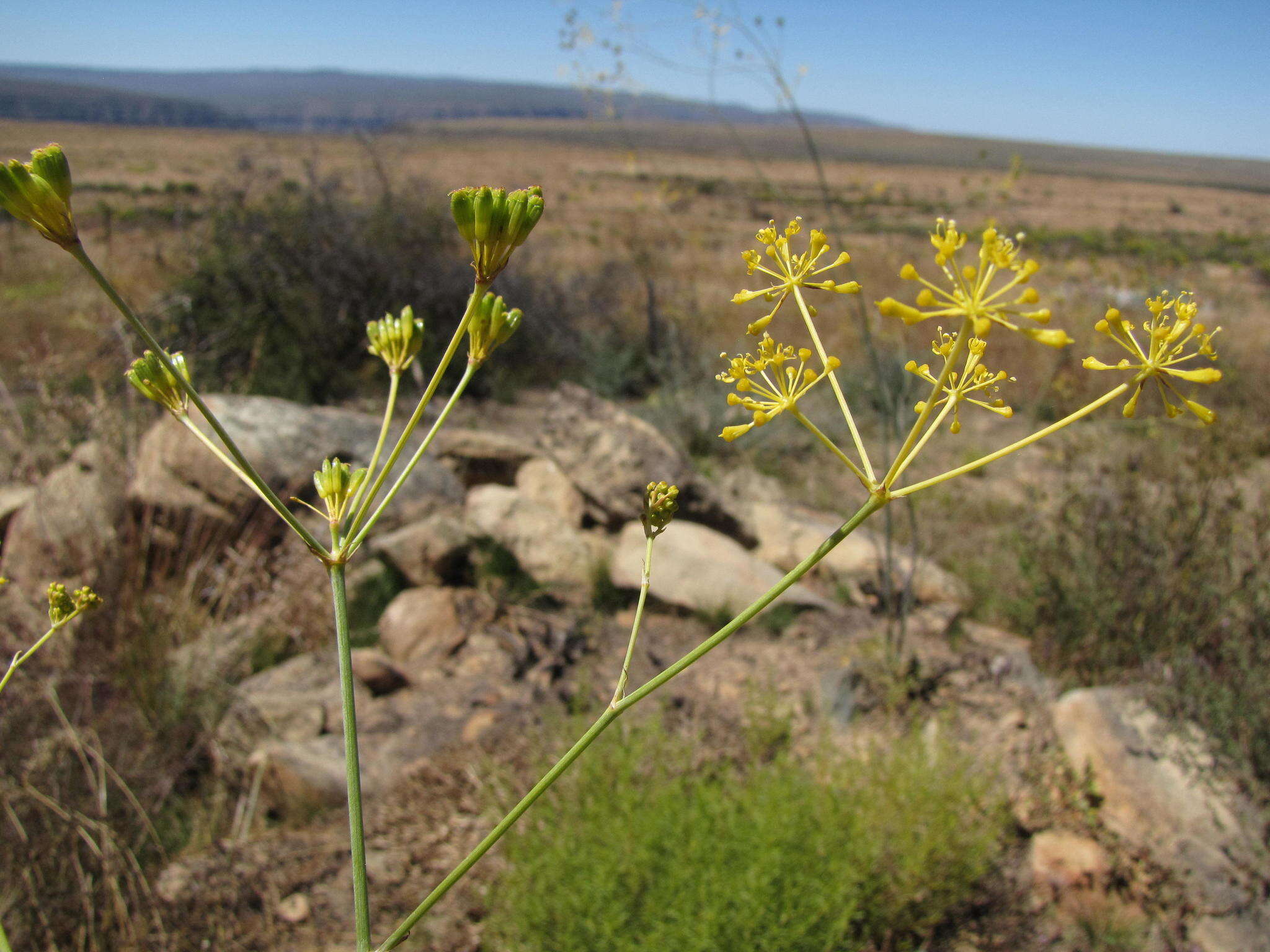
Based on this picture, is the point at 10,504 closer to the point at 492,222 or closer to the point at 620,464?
the point at 620,464

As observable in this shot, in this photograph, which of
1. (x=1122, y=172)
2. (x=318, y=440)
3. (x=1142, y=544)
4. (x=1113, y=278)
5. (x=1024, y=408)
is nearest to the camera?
(x=1142, y=544)

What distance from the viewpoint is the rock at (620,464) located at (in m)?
5.62

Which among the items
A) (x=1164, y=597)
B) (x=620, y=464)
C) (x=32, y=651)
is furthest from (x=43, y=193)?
(x=620, y=464)

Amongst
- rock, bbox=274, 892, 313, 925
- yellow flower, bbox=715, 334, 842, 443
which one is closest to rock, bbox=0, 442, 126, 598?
rock, bbox=274, 892, 313, 925

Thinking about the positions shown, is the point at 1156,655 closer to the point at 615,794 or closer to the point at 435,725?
the point at 615,794

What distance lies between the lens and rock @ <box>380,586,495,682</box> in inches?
173

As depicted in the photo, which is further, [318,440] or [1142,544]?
[318,440]

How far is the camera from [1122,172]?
283 ft

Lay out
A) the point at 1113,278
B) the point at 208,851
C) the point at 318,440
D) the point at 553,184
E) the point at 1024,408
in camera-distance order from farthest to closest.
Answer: the point at 553,184, the point at 1113,278, the point at 1024,408, the point at 318,440, the point at 208,851

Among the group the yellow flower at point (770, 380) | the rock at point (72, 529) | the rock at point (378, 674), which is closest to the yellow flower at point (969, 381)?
the yellow flower at point (770, 380)

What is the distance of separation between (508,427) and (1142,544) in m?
5.85

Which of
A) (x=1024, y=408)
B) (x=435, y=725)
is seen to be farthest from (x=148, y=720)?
(x=1024, y=408)

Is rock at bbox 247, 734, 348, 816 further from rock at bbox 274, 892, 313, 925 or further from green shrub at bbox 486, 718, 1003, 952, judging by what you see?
green shrub at bbox 486, 718, 1003, 952

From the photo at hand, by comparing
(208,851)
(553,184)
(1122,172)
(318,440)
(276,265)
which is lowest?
(208,851)
